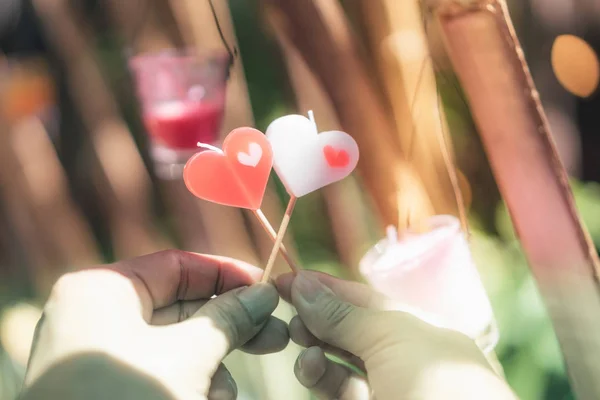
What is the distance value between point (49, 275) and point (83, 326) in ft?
0.99

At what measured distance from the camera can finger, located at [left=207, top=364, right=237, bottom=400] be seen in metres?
0.62

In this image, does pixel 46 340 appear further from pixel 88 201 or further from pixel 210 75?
pixel 210 75

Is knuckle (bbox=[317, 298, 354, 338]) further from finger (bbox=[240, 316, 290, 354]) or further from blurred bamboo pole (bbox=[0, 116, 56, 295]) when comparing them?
blurred bamboo pole (bbox=[0, 116, 56, 295])

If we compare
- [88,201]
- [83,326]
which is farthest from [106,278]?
[88,201]

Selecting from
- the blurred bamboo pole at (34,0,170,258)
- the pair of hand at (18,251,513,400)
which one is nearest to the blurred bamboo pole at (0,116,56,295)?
the blurred bamboo pole at (34,0,170,258)

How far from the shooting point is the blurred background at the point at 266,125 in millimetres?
712

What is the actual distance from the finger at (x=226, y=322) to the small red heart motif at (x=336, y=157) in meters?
0.18

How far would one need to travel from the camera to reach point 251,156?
2.09 feet

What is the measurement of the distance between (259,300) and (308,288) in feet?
0.22

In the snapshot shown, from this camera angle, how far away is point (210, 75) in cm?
72

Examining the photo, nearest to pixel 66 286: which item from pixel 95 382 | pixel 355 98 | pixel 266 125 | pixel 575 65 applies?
pixel 95 382

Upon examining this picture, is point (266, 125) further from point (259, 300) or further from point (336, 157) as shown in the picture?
point (259, 300)

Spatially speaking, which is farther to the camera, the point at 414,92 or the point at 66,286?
the point at 414,92

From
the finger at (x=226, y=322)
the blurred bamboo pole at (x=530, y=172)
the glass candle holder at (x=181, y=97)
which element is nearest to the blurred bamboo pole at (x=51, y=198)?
the glass candle holder at (x=181, y=97)
